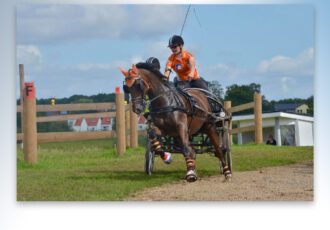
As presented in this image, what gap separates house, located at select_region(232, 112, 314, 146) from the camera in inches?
251

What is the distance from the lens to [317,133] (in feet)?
20.3

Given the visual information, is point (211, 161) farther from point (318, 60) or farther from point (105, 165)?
point (318, 60)

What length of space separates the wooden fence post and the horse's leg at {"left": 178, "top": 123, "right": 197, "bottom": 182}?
51.2 inches

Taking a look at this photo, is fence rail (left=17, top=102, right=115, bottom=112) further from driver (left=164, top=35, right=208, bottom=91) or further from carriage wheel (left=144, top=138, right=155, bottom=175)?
driver (left=164, top=35, right=208, bottom=91)

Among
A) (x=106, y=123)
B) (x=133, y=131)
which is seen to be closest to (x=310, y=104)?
(x=106, y=123)

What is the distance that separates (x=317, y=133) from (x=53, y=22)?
3663mm

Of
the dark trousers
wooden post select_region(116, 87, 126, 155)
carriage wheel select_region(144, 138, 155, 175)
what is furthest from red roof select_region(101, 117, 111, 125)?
the dark trousers

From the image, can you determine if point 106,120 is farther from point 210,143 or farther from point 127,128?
point 210,143

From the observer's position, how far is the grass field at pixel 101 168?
5.85 meters

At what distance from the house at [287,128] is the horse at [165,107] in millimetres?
1116

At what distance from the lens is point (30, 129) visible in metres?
7.09

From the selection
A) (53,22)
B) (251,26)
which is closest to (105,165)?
(53,22)

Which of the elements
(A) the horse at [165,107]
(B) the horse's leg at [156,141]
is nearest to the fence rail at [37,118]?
(A) the horse at [165,107]
